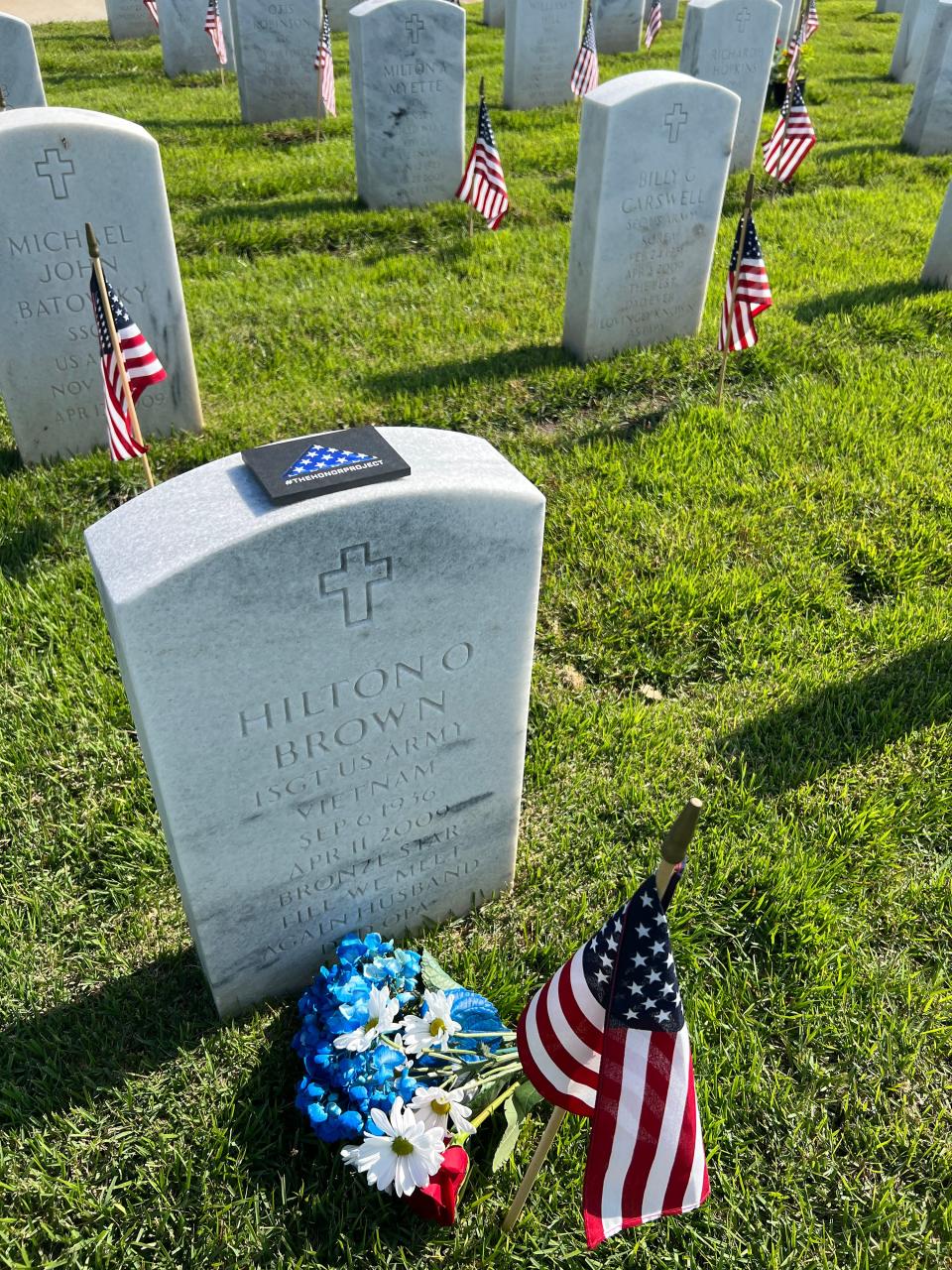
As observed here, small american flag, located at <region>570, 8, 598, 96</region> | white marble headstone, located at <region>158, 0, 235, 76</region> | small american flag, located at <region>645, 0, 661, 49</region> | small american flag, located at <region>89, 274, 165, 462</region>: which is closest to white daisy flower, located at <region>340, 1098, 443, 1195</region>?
small american flag, located at <region>89, 274, 165, 462</region>

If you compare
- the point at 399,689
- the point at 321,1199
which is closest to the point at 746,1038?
the point at 321,1199

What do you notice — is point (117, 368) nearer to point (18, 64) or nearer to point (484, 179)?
point (484, 179)

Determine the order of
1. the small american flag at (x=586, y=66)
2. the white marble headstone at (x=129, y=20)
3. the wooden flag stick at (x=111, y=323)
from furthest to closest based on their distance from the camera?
the white marble headstone at (x=129, y=20), the small american flag at (x=586, y=66), the wooden flag stick at (x=111, y=323)

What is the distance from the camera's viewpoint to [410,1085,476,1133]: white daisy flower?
7.47ft

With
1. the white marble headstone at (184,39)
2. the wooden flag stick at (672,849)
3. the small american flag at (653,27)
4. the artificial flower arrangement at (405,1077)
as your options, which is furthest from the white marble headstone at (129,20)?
the wooden flag stick at (672,849)

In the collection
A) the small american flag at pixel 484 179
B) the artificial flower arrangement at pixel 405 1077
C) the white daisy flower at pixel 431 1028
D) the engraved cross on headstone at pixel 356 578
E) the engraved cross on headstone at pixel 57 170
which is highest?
the engraved cross on headstone at pixel 57 170

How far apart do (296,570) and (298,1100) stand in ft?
4.17

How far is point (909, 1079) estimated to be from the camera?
2.61 m

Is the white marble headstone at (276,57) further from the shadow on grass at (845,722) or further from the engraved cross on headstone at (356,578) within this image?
the engraved cross on headstone at (356,578)

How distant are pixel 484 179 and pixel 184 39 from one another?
765 centimetres

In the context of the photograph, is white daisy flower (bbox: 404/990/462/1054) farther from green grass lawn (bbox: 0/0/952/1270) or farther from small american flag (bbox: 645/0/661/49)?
small american flag (bbox: 645/0/661/49)

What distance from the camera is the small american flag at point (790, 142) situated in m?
8.00

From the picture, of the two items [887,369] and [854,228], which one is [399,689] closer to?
[887,369]

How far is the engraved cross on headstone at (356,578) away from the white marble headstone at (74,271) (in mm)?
3080
